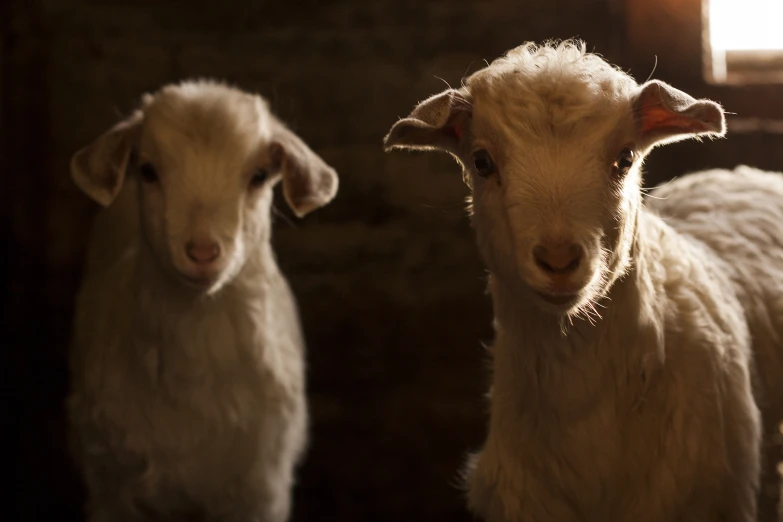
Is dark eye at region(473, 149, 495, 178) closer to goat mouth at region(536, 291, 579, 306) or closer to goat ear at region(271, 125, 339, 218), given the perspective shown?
goat mouth at region(536, 291, 579, 306)

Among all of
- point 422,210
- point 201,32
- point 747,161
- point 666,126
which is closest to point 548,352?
point 666,126

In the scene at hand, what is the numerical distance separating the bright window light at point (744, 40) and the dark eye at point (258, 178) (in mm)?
2535

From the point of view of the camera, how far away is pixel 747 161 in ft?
15.3

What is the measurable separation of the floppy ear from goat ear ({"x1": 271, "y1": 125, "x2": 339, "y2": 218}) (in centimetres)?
62

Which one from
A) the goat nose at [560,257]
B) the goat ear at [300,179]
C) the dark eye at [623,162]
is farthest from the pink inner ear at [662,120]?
the goat ear at [300,179]

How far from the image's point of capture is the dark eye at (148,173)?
11.8ft

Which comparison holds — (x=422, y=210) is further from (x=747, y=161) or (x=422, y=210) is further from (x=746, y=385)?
(x=746, y=385)

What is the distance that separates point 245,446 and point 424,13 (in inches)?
100

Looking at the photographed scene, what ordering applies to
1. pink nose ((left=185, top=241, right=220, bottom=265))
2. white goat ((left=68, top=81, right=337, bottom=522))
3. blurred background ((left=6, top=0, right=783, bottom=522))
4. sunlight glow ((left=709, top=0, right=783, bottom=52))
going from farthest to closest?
blurred background ((left=6, top=0, right=783, bottom=522)), sunlight glow ((left=709, top=0, right=783, bottom=52)), white goat ((left=68, top=81, right=337, bottom=522)), pink nose ((left=185, top=241, right=220, bottom=265))

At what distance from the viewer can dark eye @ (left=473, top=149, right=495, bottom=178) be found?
2631mm

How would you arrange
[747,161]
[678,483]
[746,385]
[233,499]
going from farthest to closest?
[747,161] < [233,499] < [746,385] < [678,483]

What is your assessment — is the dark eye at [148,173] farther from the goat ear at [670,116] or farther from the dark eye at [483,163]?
the goat ear at [670,116]

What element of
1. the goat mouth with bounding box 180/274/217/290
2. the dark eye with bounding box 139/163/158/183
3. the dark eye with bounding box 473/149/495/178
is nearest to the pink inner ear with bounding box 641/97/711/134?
the dark eye with bounding box 473/149/495/178

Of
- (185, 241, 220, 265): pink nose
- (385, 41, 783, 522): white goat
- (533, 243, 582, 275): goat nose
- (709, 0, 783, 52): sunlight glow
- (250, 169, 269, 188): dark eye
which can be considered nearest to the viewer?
(533, 243, 582, 275): goat nose
